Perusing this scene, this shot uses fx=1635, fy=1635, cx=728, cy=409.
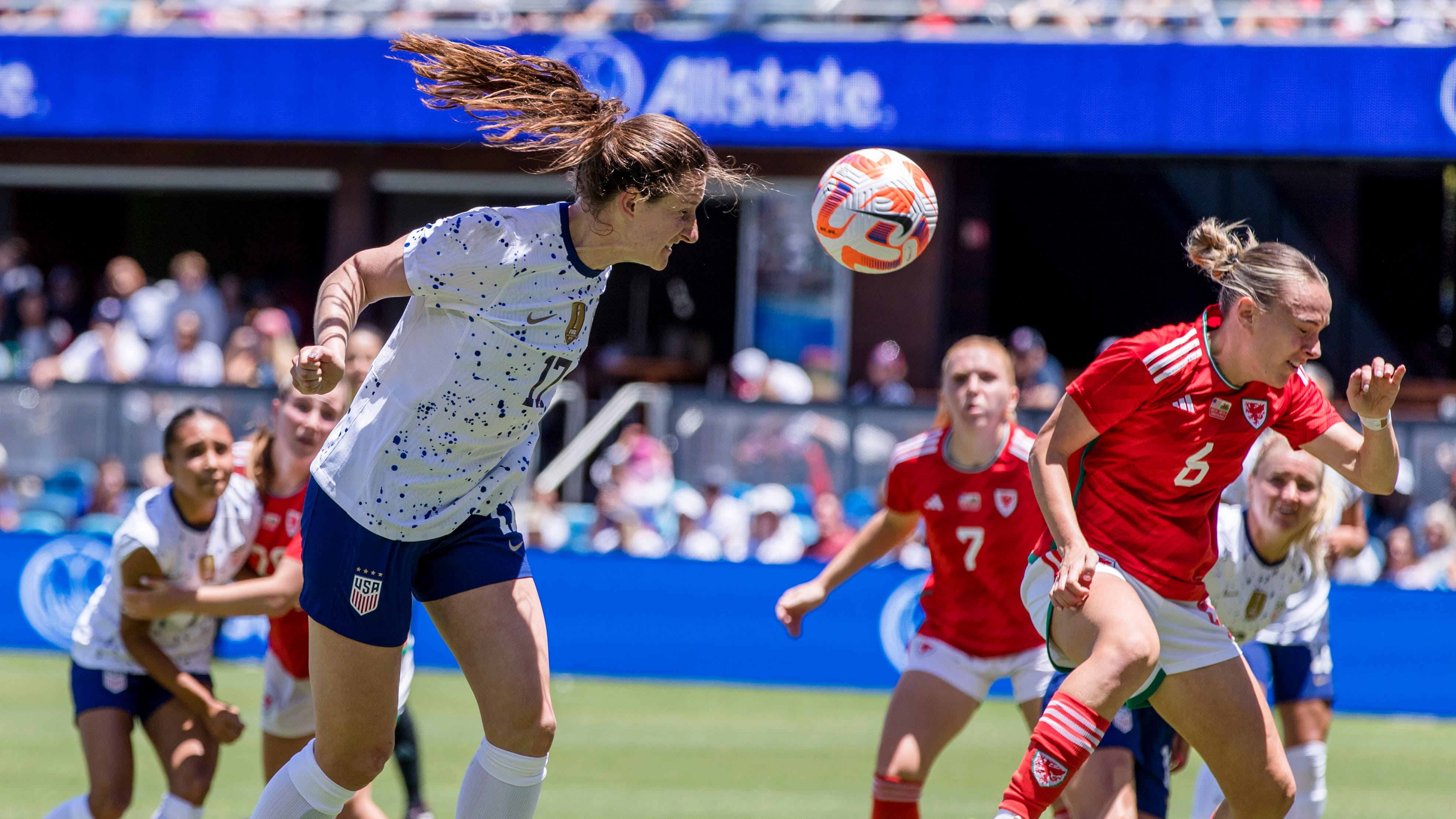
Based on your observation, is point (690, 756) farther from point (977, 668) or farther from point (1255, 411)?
point (1255, 411)

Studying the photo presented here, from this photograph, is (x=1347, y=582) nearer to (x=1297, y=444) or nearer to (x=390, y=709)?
(x=1297, y=444)

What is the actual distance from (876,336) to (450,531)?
12816 mm

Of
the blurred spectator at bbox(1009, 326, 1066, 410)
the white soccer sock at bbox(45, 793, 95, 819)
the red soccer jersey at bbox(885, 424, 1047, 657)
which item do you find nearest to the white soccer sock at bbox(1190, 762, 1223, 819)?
the red soccer jersey at bbox(885, 424, 1047, 657)

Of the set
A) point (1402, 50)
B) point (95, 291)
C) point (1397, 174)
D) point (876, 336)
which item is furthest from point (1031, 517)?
point (95, 291)

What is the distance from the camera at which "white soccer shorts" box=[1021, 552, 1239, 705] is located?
4.34 m

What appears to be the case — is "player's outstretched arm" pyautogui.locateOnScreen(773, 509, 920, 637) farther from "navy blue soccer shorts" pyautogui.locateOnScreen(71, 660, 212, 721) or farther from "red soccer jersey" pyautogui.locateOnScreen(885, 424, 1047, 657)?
"navy blue soccer shorts" pyautogui.locateOnScreen(71, 660, 212, 721)

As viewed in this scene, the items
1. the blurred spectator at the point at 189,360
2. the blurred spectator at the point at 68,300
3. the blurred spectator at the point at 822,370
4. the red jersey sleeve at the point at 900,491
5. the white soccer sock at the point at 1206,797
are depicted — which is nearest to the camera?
the white soccer sock at the point at 1206,797

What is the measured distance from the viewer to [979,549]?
5453 millimetres

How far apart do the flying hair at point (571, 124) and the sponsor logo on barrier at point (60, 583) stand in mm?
9038

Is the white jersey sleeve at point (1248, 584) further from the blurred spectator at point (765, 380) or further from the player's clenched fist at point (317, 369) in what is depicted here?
the blurred spectator at point (765, 380)

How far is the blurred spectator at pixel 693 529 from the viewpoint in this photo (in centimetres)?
1204

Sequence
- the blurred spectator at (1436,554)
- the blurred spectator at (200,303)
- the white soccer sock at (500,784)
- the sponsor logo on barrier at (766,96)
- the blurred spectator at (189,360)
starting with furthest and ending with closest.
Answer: the sponsor logo on barrier at (766,96), the blurred spectator at (200,303), the blurred spectator at (189,360), the blurred spectator at (1436,554), the white soccer sock at (500,784)

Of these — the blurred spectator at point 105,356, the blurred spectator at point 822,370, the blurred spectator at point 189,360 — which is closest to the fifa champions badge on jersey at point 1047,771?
the blurred spectator at point 189,360

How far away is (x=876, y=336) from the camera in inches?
655
